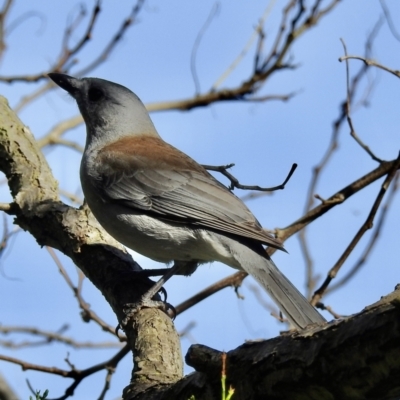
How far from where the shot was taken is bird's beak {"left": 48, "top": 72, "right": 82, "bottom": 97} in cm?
678

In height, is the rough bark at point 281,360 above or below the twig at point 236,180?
below

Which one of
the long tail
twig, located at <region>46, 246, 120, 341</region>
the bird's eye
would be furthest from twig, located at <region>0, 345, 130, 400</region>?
the bird's eye

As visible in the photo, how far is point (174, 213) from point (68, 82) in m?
2.18

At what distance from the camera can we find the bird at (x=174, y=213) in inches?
199

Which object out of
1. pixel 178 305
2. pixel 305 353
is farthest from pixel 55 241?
pixel 305 353

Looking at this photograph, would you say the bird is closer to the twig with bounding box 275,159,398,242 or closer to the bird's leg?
the bird's leg

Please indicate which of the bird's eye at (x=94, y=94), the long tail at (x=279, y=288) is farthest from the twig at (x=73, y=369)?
the bird's eye at (x=94, y=94)

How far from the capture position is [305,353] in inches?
106

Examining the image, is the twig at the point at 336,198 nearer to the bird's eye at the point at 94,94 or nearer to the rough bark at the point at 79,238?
the rough bark at the point at 79,238

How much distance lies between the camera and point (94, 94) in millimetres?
6812

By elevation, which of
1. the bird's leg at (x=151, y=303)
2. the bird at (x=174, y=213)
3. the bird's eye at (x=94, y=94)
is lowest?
the bird's leg at (x=151, y=303)

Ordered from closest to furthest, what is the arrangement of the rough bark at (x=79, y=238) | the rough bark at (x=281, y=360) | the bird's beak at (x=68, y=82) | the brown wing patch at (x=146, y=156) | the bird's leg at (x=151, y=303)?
the rough bark at (x=281, y=360)
the rough bark at (x=79, y=238)
the bird's leg at (x=151, y=303)
the brown wing patch at (x=146, y=156)
the bird's beak at (x=68, y=82)

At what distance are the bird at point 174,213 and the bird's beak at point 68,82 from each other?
68 cm

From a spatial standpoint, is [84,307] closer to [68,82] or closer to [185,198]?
[185,198]
